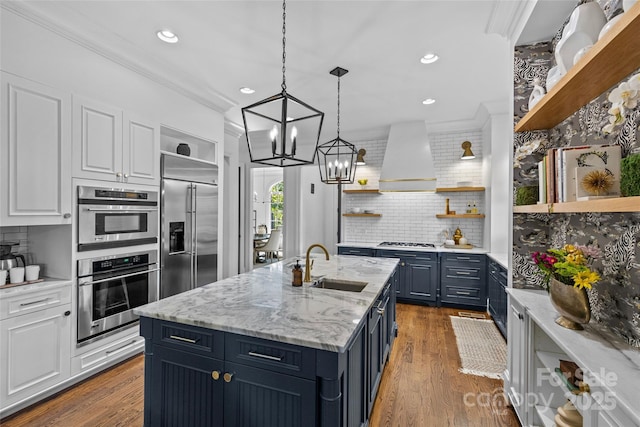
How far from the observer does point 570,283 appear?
150cm

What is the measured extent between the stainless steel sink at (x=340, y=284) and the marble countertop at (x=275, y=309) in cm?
5

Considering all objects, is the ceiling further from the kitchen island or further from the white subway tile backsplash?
the kitchen island

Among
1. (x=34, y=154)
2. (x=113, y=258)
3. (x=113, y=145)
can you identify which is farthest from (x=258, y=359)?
(x=113, y=145)

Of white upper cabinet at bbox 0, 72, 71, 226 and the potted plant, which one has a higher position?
white upper cabinet at bbox 0, 72, 71, 226

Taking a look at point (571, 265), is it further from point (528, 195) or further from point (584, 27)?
point (584, 27)

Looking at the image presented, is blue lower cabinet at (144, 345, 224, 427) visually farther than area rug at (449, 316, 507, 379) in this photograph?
No

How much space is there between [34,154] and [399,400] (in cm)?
319

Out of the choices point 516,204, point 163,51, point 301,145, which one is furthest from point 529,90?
point 301,145

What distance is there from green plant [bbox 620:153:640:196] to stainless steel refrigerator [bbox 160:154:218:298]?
346 centimetres

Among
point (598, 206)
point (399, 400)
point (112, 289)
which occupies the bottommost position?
→ point (399, 400)

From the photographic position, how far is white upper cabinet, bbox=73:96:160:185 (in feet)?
8.02

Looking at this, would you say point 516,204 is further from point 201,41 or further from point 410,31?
point 201,41

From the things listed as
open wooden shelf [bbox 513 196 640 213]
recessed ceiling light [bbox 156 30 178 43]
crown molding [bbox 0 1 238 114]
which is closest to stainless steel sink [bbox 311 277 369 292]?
open wooden shelf [bbox 513 196 640 213]

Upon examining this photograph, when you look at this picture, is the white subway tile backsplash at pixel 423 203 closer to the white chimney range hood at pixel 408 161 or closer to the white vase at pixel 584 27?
the white chimney range hood at pixel 408 161
